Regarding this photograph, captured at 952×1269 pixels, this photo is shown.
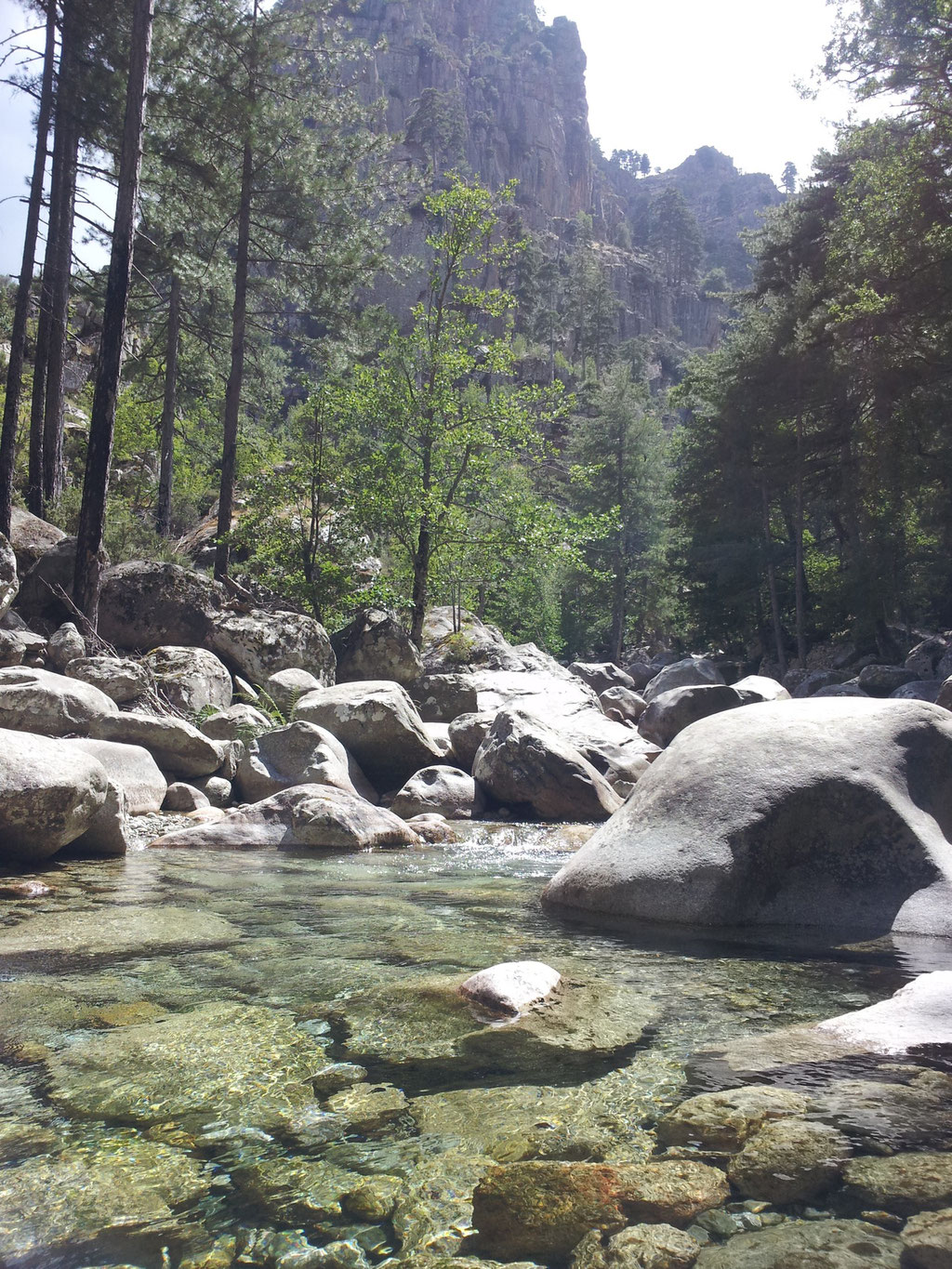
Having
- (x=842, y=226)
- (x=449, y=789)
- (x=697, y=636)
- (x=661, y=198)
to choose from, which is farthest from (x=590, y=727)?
(x=661, y=198)

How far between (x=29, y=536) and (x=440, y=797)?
7707 mm

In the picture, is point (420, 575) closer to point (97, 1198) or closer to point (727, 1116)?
point (727, 1116)

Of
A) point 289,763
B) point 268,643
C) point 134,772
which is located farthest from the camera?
point 268,643

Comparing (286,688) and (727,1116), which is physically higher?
(286,688)

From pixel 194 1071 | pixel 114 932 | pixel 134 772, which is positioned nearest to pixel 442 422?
pixel 134 772

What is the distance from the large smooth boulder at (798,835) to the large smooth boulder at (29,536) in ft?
31.8

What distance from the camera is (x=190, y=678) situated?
33.6ft

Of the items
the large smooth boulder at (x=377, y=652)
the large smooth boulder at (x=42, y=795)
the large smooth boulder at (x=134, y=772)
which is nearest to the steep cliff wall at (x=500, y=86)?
the large smooth boulder at (x=377, y=652)

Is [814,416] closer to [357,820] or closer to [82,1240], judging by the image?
[357,820]

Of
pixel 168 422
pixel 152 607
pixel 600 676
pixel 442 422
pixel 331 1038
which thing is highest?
pixel 168 422

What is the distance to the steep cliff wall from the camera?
350 feet

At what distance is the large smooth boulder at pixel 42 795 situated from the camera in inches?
199

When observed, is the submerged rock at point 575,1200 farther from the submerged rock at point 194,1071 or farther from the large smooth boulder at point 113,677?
the large smooth boulder at point 113,677

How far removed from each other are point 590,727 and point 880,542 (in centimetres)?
1674
